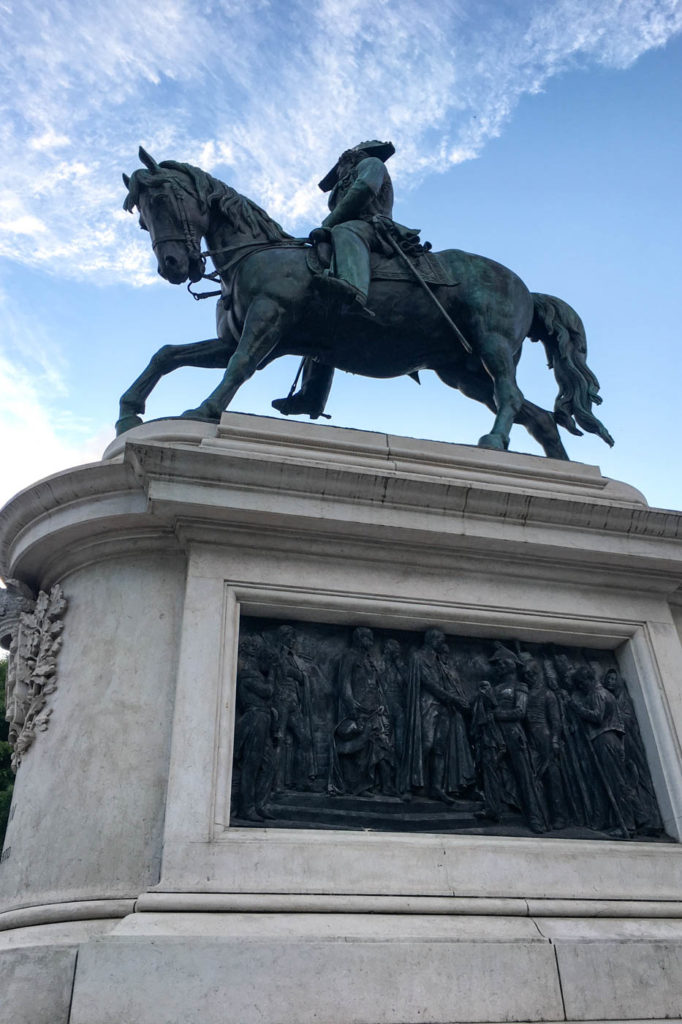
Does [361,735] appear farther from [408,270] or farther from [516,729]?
[408,270]

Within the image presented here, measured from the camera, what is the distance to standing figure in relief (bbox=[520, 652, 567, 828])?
6.29 meters

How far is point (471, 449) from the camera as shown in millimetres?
7832

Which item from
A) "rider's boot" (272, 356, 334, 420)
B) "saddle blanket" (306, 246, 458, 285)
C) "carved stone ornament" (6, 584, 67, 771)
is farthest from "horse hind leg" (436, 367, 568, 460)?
"carved stone ornament" (6, 584, 67, 771)

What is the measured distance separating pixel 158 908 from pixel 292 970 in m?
0.77

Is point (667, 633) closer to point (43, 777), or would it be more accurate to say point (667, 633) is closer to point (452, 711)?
point (452, 711)

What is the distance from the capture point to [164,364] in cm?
872

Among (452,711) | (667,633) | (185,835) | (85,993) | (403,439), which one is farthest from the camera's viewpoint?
(403,439)

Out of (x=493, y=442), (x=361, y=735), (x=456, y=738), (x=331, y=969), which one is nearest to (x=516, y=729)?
(x=456, y=738)

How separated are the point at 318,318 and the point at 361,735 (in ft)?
13.5

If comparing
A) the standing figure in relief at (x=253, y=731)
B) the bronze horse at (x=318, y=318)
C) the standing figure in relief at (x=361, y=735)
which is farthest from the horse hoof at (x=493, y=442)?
the standing figure in relief at (x=253, y=731)

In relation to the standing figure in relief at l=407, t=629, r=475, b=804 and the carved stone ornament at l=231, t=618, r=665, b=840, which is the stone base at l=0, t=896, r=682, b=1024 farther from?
the standing figure in relief at l=407, t=629, r=475, b=804

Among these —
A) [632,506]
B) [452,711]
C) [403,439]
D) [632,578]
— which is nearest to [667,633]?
[632,578]

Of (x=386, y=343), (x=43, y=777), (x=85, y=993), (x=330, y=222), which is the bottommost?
(x=85, y=993)

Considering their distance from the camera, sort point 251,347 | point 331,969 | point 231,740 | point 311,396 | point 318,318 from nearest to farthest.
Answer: point 331,969 → point 231,740 → point 251,347 → point 318,318 → point 311,396
